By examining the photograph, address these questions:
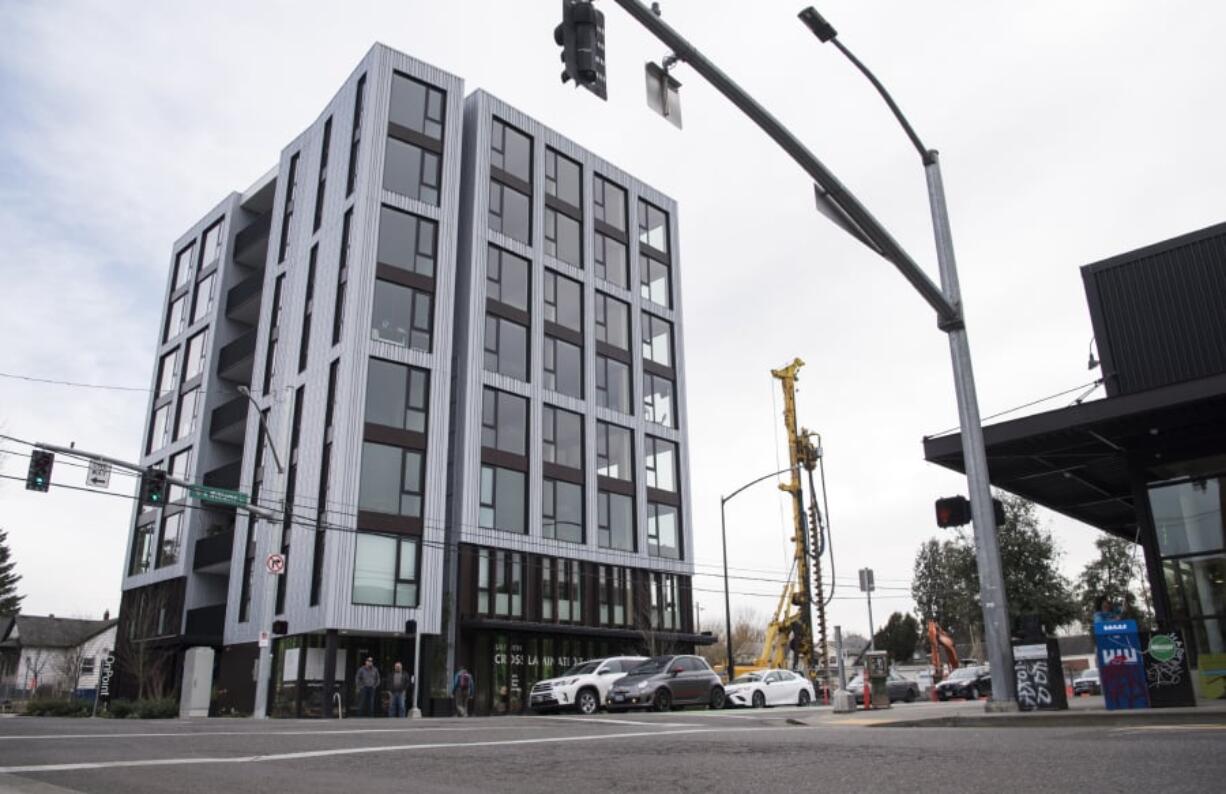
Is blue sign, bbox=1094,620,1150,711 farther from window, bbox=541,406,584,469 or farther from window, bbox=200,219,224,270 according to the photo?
window, bbox=200,219,224,270

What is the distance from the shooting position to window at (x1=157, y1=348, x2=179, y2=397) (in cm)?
4984

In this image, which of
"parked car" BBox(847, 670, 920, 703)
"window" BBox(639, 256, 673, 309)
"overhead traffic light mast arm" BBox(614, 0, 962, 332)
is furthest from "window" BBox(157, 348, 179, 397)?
"overhead traffic light mast arm" BBox(614, 0, 962, 332)

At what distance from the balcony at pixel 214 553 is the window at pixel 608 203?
23.3 meters

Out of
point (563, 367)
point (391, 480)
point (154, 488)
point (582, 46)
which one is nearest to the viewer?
point (582, 46)

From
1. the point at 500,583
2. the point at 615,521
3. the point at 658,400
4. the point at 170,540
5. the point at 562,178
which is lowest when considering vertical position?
the point at 500,583

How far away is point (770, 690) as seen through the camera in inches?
1186

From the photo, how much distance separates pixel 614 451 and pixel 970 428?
31.1m

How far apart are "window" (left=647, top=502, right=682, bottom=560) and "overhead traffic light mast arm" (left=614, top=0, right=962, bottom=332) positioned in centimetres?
3159

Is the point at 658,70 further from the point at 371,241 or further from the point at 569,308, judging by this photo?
the point at 569,308

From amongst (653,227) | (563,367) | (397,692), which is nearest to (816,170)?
(397,692)

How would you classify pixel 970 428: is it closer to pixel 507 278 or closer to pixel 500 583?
pixel 500 583

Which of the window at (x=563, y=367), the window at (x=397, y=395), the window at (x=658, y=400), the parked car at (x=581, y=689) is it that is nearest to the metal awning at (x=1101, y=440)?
the parked car at (x=581, y=689)

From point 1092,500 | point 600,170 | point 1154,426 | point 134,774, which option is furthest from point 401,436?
point 134,774

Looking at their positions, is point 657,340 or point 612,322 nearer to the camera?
point 612,322
